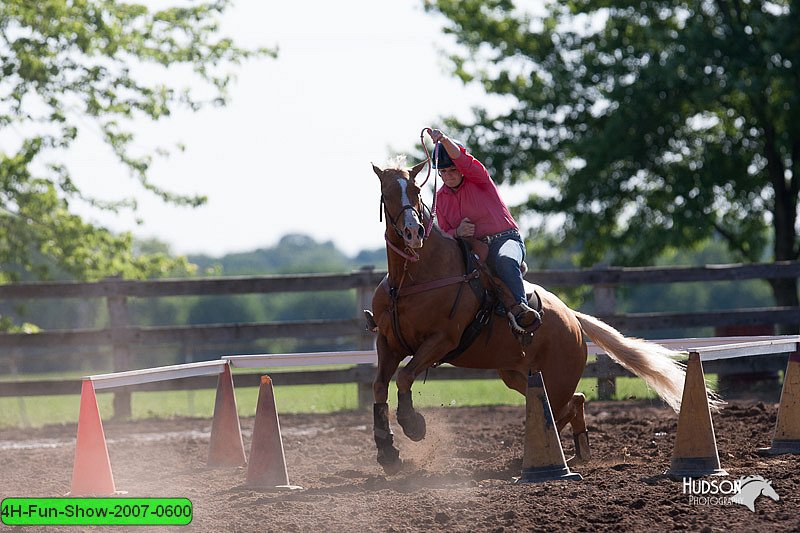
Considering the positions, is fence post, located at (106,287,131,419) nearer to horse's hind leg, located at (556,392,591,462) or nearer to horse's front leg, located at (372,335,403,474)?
horse's front leg, located at (372,335,403,474)

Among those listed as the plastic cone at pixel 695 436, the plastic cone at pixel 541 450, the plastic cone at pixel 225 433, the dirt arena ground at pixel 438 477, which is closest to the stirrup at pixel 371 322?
the dirt arena ground at pixel 438 477

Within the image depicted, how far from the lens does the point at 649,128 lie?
18.8m

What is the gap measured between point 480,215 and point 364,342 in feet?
18.0

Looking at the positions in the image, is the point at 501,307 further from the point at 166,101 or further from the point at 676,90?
the point at 676,90

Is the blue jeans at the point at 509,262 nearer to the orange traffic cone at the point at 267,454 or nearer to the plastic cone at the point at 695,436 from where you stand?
the plastic cone at the point at 695,436

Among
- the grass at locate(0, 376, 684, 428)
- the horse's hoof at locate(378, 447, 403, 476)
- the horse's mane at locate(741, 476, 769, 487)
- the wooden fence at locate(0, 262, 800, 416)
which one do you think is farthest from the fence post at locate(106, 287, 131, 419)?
the horse's mane at locate(741, 476, 769, 487)

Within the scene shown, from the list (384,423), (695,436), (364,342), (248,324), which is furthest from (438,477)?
(248,324)

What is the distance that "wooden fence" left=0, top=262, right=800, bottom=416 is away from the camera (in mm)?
12656

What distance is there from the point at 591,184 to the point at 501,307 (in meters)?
12.0

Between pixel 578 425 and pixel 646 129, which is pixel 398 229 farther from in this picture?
pixel 646 129

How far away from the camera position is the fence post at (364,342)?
42.2 ft

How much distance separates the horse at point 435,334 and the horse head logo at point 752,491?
66.9 inches

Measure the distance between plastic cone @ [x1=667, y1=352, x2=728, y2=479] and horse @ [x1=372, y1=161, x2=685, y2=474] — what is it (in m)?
1.24

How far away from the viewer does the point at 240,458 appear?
8414 mm
